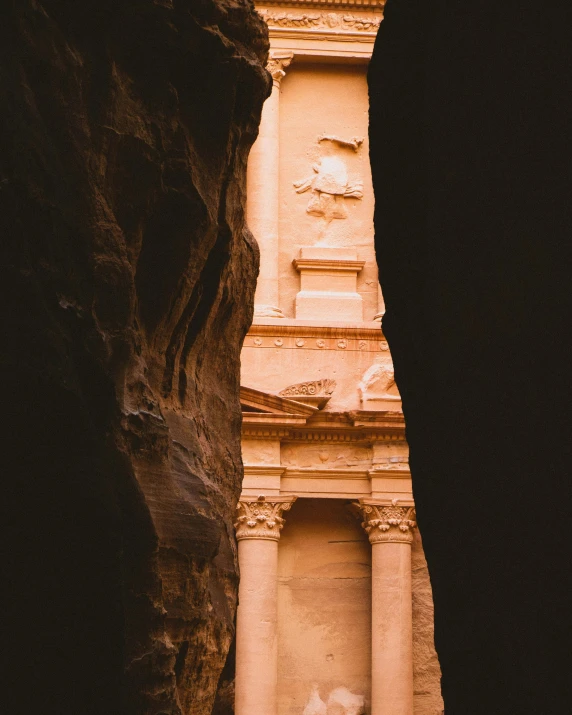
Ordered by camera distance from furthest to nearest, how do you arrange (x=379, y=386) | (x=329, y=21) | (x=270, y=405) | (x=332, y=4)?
(x=329, y=21)
(x=332, y=4)
(x=379, y=386)
(x=270, y=405)

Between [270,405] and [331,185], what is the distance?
176 inches

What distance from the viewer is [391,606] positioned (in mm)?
16797

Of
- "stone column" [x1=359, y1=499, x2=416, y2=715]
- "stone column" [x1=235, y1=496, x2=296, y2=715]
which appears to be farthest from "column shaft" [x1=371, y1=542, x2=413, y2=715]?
"stone column" [x1=235, y1=496, x2=296, y2=715]

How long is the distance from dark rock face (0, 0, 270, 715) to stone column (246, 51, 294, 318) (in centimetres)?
1313

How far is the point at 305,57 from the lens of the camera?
2017 centimetres

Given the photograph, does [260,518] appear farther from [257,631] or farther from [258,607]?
[257,631]

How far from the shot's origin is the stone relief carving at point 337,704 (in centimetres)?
1705

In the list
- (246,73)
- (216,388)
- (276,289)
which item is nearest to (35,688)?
(216,388)

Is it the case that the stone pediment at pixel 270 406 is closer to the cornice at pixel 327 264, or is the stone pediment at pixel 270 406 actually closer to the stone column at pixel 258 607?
the stone column at pixel 258 607

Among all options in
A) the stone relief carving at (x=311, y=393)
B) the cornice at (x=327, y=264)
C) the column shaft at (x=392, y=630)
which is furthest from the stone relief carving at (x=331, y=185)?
the column shaft at (x=392, y=630)

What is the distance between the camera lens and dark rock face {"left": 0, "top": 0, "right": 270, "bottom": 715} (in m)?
4.20

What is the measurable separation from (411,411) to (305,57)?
16.6 m

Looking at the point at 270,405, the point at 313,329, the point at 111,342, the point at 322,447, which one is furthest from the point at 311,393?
the point at 111,342

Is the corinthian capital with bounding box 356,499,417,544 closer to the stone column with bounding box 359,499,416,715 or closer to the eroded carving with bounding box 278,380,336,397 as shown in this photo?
the stone column with bounding box 359,499,416,715
